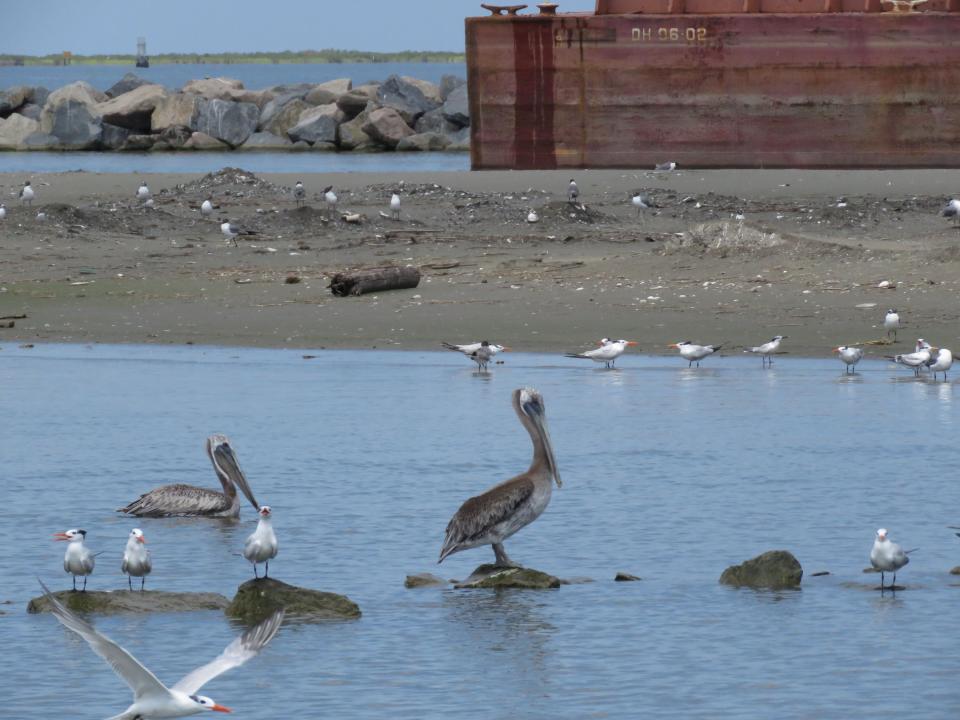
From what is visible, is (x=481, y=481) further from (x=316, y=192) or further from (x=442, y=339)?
(x=316, y=192)

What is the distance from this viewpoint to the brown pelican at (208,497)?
12.7 meters

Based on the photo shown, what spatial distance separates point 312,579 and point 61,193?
21.8m

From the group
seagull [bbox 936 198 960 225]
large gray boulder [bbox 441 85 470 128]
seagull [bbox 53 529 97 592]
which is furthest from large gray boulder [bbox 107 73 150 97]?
seagull [bbox 53 529 97 592]

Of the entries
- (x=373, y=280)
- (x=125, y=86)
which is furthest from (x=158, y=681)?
(x=125, y=86)

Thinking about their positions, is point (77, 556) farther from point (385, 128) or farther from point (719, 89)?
point (385, 128)

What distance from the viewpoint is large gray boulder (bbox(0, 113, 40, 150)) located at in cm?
6650

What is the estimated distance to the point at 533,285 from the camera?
71.9 ft

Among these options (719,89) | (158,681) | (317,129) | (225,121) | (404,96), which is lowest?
(317,129)

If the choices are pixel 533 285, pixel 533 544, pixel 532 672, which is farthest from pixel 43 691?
pixel 533 285

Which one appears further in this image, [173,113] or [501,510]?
[173,113]

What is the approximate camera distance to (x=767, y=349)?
18.1 m

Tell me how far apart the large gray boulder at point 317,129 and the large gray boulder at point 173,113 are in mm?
4298

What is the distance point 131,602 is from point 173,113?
5929 cm

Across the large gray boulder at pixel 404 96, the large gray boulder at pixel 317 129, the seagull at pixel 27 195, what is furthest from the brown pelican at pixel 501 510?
the large gray boulder at pixel 404 96
